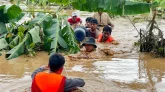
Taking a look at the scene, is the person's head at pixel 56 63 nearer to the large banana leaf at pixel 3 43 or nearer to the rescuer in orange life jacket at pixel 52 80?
the rescuer in orange life jacket at pixel 52 80

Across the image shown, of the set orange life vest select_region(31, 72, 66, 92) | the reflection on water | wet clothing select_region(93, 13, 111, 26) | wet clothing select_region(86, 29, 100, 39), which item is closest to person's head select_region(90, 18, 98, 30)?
wet clothing select_region(86, 29, 100, 39)

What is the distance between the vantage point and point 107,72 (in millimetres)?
8234

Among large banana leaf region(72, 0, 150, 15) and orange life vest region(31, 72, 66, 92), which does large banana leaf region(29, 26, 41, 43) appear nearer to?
large banana leaf region(72, 0, 150, 15)

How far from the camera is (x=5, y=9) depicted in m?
8.87

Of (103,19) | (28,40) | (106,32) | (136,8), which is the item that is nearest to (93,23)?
(106,32)

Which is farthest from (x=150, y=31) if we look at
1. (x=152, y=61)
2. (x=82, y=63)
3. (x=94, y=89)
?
(x=94, y=89)

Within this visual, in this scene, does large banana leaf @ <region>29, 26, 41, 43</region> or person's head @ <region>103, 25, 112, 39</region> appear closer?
large banana leaf @ <region>29, 26, 41, 43</region>

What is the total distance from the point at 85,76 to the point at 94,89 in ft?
3.08

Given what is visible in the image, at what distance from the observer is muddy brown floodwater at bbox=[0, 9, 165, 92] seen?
7180 mm

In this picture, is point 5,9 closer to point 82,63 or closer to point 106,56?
point 82,63

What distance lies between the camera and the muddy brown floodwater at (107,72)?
718 centimetres

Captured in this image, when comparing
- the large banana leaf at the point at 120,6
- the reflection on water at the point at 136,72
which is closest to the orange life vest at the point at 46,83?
the reflection on water at the point at 136,72

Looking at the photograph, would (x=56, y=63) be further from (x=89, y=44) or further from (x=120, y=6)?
(x=89, y=44)

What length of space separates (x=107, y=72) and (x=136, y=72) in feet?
2.26
